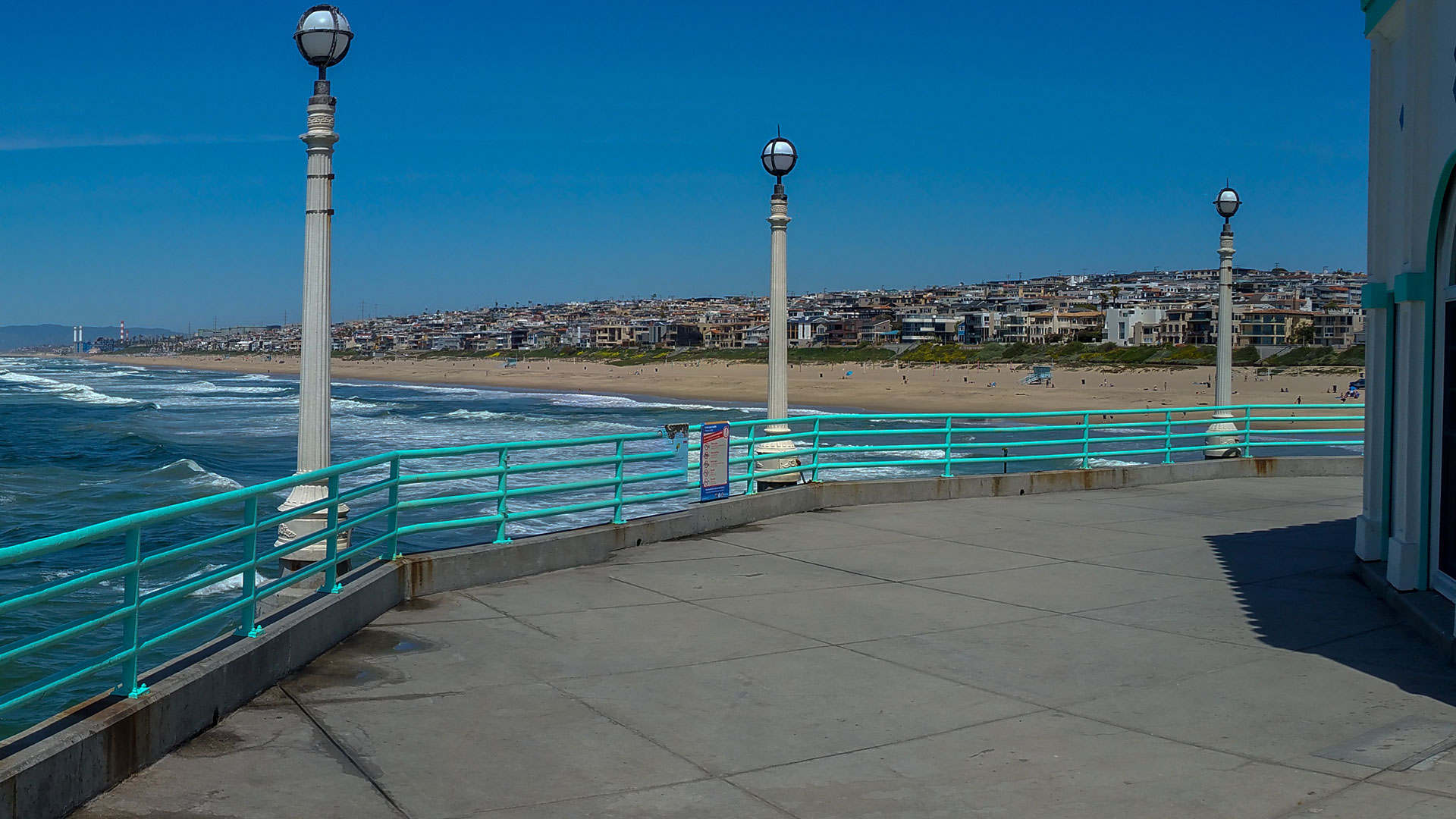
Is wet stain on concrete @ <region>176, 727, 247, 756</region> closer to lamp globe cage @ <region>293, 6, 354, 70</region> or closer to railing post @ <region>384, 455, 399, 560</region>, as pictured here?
railing post @ <region>384, 455, 399, 560</region>

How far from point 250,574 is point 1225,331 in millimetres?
18068

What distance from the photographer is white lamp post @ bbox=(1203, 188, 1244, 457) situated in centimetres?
2072

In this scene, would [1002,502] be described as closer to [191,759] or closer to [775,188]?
[775,188]

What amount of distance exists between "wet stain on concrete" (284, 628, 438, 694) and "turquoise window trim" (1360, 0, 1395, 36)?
8755mm

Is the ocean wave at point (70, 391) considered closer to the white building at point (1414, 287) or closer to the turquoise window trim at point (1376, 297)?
the turquoise window trim at point (1376, 297)

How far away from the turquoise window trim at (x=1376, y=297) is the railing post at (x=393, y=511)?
7.62 metres

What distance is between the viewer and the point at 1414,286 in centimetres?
905

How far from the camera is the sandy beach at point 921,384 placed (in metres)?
65.4

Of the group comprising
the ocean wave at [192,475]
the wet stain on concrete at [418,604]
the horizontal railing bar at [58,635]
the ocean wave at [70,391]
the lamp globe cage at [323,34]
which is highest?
the lamp globe cage at [323,34]

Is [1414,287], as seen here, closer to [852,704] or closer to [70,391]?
[852,704]

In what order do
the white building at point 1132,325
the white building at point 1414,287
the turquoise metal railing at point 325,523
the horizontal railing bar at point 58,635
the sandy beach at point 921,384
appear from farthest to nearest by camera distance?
the white building at point 1132,325
the sandy beach at point 921,384
the white building at point 1414,287
the turquoise metal railing at point 325,523
the horizontal railing bar at point 58,635

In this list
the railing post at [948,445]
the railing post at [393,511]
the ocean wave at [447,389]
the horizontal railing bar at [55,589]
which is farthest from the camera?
the ocean wave at [447,389]

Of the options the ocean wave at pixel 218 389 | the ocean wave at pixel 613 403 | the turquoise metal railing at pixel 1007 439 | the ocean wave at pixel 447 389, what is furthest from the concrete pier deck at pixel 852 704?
the ocean wave at pixel 218 389

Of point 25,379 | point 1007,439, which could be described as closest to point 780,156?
point 1007,439
